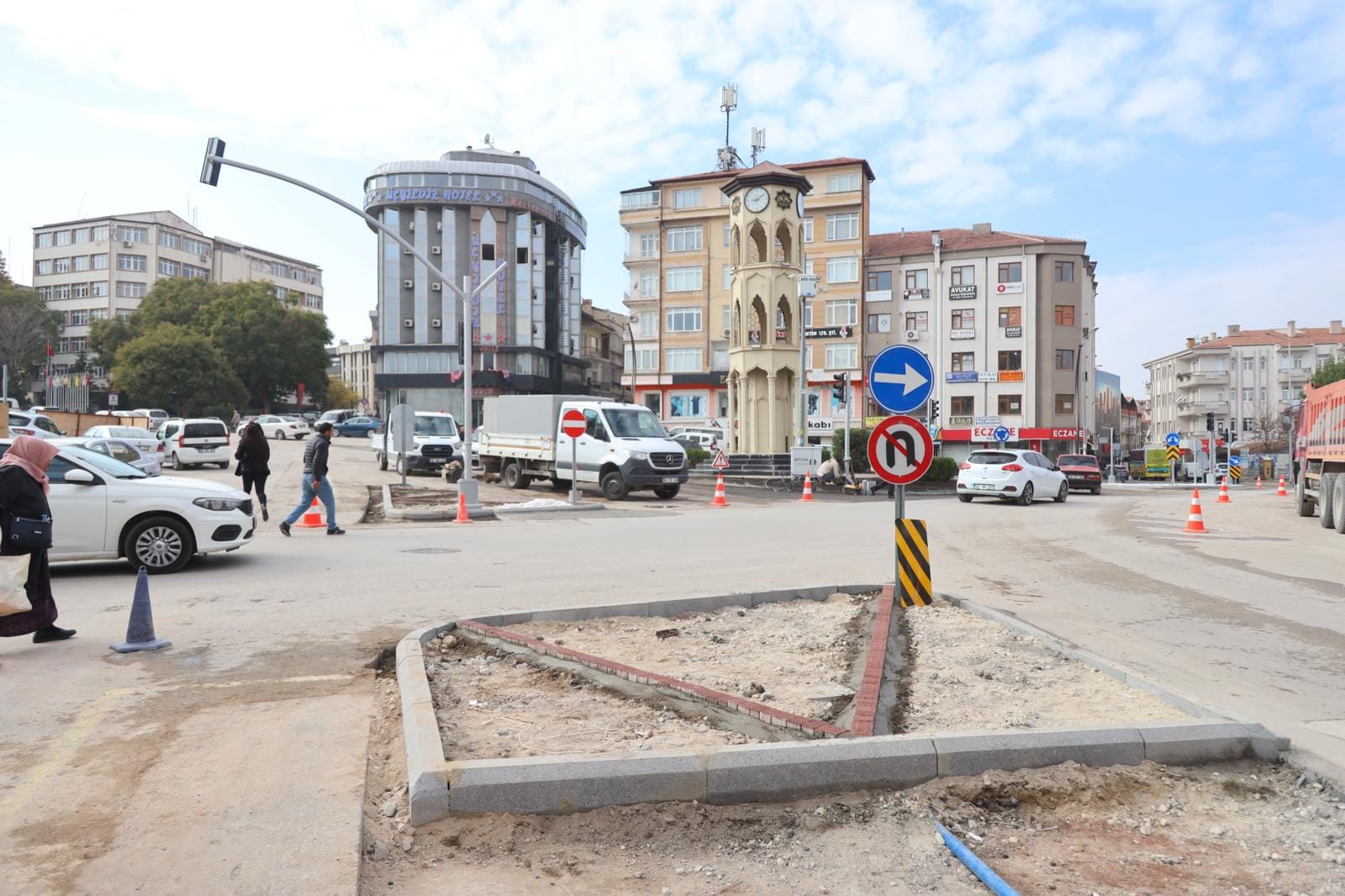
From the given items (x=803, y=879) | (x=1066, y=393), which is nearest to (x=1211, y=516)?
(x=803, y=879)

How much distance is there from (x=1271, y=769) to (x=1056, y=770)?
41.7 inches

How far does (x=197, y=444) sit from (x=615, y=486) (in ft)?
57.9

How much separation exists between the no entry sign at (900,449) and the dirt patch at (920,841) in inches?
170

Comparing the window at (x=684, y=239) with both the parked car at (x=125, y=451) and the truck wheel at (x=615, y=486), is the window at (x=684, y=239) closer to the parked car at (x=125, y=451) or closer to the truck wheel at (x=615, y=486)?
the parked car at (x=125, y=451)

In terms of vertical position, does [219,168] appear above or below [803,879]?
above

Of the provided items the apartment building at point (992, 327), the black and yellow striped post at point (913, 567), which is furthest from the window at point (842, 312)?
the black and yellow striped post at point (913, 567)

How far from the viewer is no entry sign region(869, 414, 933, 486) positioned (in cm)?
841

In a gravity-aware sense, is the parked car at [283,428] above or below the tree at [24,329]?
below

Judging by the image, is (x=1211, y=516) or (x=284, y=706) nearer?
(x=284, y=706)

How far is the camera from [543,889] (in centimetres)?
329

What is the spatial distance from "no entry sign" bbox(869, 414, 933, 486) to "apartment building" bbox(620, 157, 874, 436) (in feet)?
171

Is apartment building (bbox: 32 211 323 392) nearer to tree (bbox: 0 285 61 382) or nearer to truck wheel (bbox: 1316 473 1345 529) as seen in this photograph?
tree (bbox: 0 285 61 382)

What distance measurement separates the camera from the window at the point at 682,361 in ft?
210

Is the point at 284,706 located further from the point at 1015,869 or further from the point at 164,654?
the point at 1015,869
